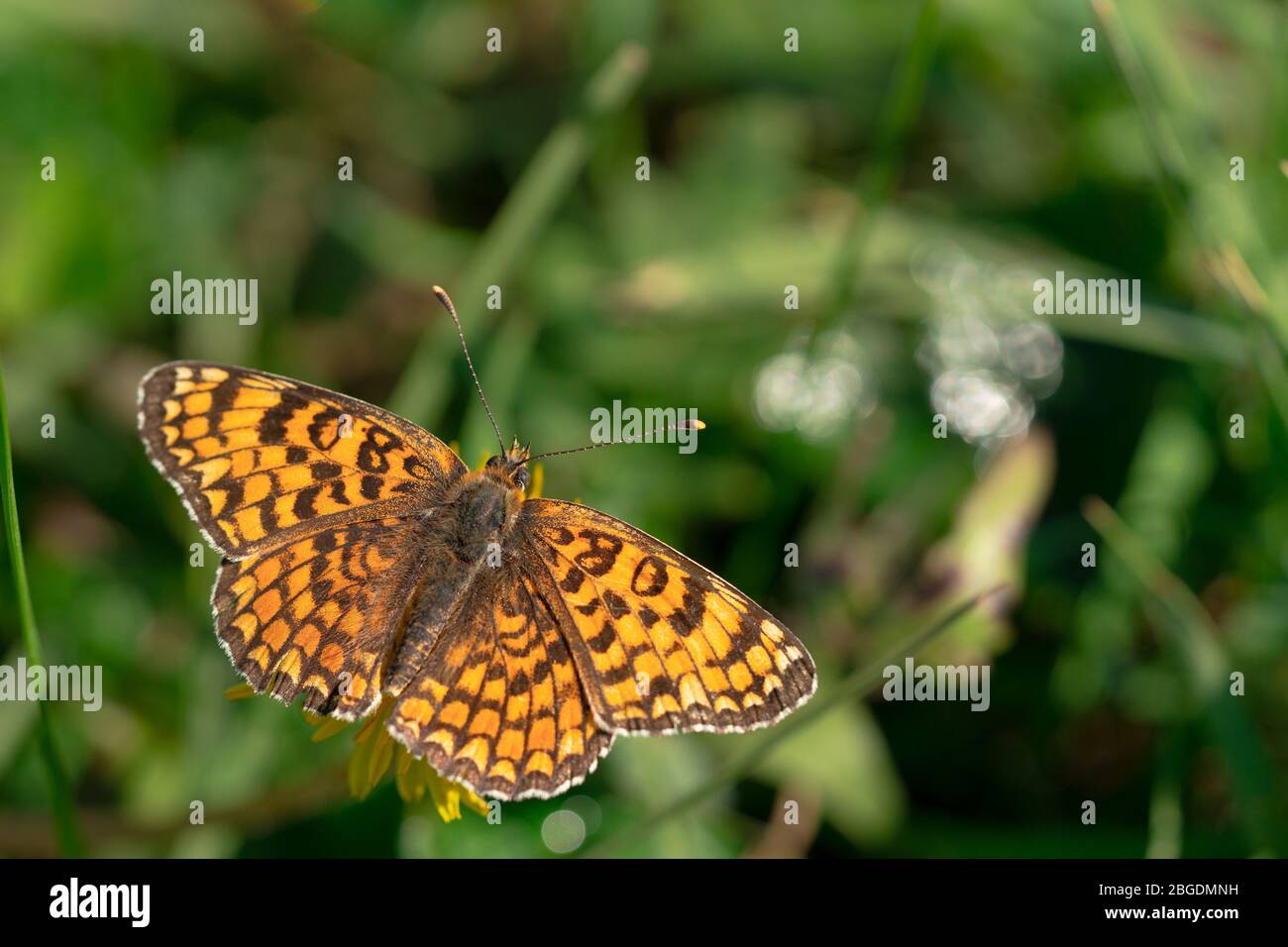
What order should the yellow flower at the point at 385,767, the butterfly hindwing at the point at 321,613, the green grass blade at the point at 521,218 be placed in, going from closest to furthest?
the butterfly hindwing at the point at 321,613 → the yellow flower at the point at 385,767 → the green grass blade at the point at 521,218

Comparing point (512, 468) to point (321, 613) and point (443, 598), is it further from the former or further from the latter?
point (321, 613)

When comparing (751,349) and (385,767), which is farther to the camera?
(751,349)

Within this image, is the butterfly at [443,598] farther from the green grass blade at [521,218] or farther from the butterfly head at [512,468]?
the green grass blade at [521,218]

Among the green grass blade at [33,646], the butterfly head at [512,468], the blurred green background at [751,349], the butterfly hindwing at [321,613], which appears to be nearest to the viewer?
the green grass blade at [33,646]

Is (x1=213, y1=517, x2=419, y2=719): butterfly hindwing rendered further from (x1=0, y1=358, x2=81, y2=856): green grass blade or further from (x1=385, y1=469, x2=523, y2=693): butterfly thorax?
(x1=0, y1=358, x2=81, y2=856): green grass blade

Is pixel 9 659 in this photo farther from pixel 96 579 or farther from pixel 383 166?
pixel 383 166

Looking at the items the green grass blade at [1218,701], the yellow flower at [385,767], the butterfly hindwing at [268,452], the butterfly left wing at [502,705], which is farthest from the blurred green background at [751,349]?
the butterfly left wing at [502,705]

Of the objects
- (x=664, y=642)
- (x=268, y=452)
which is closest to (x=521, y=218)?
(x=268, y=452)
